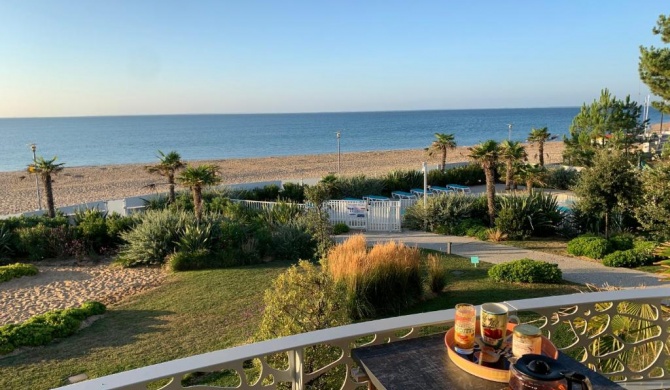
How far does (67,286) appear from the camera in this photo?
416 inches

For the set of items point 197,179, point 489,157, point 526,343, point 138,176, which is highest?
point 526,343

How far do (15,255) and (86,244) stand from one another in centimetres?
214

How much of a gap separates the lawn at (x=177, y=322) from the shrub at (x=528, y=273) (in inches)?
7.2

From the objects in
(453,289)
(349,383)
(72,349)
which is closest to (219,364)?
(349,383)

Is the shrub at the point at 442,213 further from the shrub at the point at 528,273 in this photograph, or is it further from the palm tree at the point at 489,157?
the shrub at the point at 528,273

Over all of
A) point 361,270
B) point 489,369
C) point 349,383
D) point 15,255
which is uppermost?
point 489,369

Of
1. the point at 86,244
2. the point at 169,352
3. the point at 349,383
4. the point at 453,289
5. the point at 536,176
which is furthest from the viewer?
the point at 536,176

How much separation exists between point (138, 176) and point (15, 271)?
29113mm

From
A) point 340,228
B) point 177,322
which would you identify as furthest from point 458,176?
point 177,322

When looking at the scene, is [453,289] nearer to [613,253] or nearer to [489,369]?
[613,253]

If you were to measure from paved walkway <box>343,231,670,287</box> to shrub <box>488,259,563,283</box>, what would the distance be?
0.70 m

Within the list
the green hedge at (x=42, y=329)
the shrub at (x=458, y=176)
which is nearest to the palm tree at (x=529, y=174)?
the shrub at (x=458, y=176)

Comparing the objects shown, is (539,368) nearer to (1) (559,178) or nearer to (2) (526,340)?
(2) (526,340)

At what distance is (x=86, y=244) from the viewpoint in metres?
13.3
